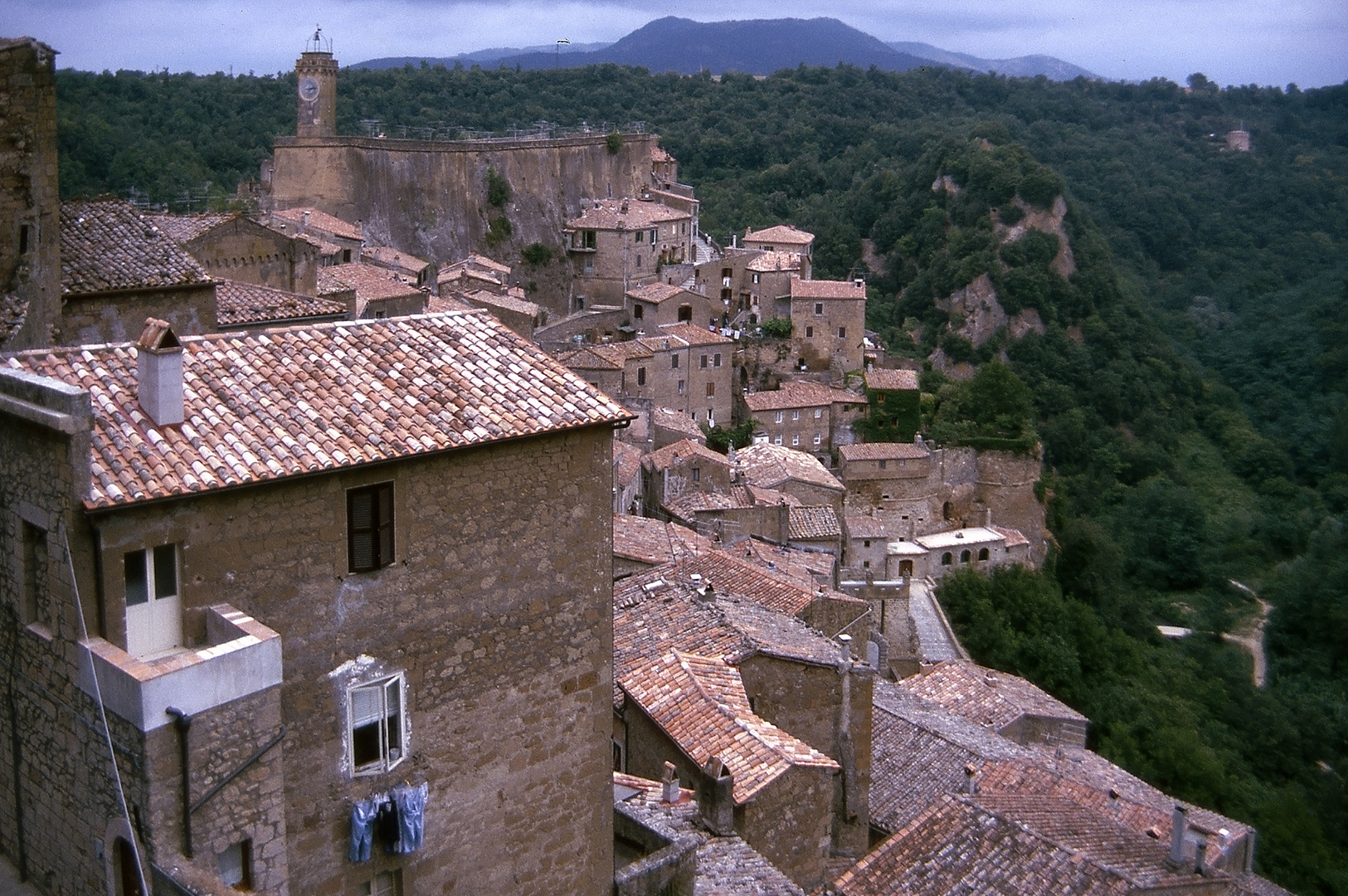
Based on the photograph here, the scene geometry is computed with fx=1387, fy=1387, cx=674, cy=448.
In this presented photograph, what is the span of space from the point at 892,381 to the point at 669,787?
3513cm

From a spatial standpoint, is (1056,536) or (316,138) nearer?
(1056,536)

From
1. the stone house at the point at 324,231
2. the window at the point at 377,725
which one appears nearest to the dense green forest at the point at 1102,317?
the stone house at the point at 324,231

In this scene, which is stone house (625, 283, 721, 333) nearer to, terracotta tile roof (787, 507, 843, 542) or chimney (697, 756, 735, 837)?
terracotta tile roof (787, 507, 843, 542)

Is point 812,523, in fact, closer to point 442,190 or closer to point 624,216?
point 624,216

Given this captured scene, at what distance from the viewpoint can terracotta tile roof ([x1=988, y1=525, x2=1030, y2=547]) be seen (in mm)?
43250

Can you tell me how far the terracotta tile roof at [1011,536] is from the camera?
43.2 meters

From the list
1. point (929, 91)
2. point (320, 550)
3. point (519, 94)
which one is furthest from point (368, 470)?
point (929, 91)

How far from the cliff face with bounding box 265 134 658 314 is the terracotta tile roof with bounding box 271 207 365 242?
5060 millimetres

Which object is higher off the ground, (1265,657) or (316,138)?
(316,138)

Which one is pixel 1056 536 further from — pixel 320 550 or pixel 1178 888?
pixel 320 550

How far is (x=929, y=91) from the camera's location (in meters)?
131

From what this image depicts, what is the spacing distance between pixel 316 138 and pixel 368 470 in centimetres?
4806

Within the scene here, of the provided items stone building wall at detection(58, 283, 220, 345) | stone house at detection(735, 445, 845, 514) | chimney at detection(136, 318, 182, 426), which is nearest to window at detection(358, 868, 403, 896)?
chimney at detection(136, 318, 182, 426)

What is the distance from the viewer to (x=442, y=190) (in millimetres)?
56281
